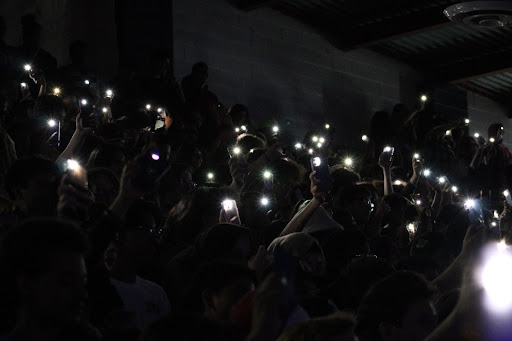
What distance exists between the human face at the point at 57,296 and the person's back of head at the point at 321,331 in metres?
0.64

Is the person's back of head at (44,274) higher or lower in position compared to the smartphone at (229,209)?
higher

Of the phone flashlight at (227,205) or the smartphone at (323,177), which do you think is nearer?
the phone flashlight at (227,205)

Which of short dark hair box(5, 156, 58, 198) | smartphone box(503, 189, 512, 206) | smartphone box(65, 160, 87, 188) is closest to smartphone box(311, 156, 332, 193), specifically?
short dark hair box(5, 156, 58, 198)

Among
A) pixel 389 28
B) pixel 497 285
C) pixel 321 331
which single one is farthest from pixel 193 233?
pixel 389 28

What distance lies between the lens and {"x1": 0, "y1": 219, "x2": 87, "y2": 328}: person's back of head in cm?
306

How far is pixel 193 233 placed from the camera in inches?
224

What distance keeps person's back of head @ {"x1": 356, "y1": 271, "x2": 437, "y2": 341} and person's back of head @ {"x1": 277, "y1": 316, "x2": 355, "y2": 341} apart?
0.79 m

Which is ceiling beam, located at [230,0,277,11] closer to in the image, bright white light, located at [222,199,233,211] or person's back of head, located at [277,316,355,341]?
bright white light, located at [222,199,233,211]

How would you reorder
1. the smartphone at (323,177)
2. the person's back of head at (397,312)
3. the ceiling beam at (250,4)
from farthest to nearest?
the ceiling beam at (250,4) < the smartphone at (323,177) < the person's back of head at (397,312)

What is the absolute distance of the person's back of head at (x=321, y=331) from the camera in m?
3.13

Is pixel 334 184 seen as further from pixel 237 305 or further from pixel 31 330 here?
pixel 31 330

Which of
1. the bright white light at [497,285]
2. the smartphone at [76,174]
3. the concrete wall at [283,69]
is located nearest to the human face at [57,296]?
the smartphone at [76,174]

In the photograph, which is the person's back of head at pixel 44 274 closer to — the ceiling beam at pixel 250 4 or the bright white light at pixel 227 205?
the bright white light at pixel 227 205

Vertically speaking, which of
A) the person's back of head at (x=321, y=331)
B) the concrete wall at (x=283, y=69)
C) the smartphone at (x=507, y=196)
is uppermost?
the person's back of head at (x=321, y=331)
